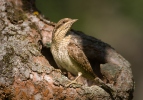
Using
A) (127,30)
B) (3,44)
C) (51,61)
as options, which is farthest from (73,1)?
(3,44)

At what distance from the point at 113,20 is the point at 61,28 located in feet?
17.8

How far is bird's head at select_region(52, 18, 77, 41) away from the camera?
215 inches

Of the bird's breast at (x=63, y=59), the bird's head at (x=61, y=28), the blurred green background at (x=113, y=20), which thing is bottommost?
the blurred green background at (x=113, y=20)

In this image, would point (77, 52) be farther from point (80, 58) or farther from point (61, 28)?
point (61, 28)

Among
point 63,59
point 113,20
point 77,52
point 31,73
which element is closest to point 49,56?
point 63,59

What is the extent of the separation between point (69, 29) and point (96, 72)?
0.67 metres

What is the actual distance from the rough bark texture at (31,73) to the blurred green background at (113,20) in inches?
139

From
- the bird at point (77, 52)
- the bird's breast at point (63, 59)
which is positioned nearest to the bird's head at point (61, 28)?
the bird at point (77, 52)

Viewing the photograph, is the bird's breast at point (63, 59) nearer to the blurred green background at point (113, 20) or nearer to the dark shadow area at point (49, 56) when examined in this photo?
the dark shadow area at point (49, 56)

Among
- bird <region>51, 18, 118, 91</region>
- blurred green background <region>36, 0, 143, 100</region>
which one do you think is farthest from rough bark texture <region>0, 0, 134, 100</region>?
blurred green background <region>36, 0, 143, 100</region>

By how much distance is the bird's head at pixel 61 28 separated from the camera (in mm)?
5461

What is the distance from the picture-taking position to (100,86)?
5.09 meters

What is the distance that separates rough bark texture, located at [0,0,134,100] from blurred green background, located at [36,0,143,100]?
353 centimetres

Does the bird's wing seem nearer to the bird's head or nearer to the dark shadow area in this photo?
the bird's head
